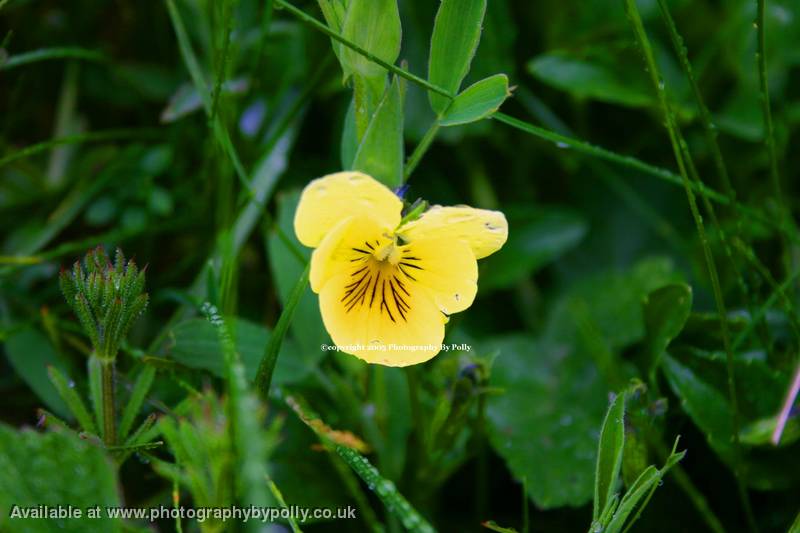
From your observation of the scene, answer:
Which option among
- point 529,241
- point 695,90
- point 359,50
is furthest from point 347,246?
point 529,241

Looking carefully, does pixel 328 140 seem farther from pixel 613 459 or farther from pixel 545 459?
pixel 613 459

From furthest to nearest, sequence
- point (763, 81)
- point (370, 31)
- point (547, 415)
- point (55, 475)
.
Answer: point (547, 415) → point (763, 81) → point (370, 31) → point (55, 475)

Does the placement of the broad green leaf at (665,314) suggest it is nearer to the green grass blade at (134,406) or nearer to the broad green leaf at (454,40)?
the broad green leaf at (454,40)

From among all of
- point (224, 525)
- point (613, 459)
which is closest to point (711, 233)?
point (613, 459)

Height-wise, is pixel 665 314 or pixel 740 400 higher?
pixel 665 314

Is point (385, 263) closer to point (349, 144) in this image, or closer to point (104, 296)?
point (349, 144)

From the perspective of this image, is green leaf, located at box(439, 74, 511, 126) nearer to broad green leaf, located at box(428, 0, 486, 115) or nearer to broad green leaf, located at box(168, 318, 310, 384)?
broad green leaf, located at box(428, 0, 486, 115)
